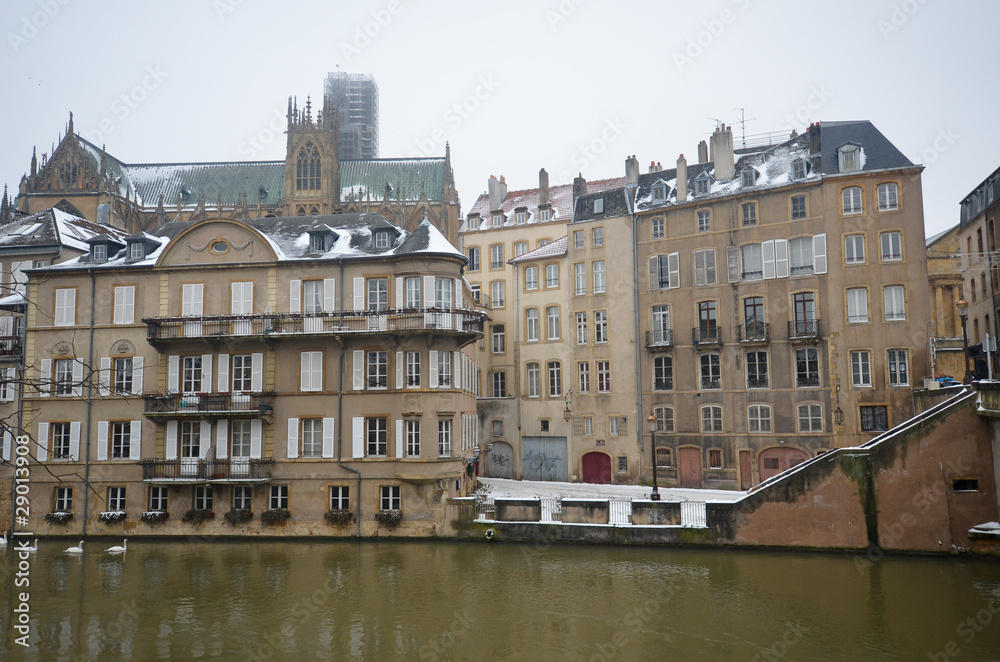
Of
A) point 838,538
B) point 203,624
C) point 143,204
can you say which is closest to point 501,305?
point 838,538

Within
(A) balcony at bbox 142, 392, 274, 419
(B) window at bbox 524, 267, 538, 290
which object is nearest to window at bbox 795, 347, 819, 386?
(B) window at bbox 524, 267, 538, 290

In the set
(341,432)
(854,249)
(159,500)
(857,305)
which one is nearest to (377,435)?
(341,432)

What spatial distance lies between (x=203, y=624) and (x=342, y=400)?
13187mm

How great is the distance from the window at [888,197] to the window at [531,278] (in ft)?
65.8

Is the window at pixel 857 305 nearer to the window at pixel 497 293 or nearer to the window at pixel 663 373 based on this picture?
the window at pixel 663 373

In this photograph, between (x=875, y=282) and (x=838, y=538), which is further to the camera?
(x=875, y=282)

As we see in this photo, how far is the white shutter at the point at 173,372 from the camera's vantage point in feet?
115

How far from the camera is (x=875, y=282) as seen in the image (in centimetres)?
3834

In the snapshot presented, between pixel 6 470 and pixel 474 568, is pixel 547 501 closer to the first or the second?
pixel 474 568

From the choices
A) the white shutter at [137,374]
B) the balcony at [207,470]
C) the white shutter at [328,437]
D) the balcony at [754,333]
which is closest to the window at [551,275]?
the balcony at [754,333]

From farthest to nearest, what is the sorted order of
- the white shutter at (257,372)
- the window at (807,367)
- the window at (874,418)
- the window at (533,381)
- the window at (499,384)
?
the window at (499,384) < the window at (533,381) < the window at (807,367) < the window at (874,418) < the white shutter at (257,372)

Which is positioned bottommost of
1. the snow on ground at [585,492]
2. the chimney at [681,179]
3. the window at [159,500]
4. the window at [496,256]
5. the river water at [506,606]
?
the river water at [506,606]

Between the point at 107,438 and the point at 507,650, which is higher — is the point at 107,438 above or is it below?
above

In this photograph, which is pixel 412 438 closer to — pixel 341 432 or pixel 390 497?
pixel 390 497
